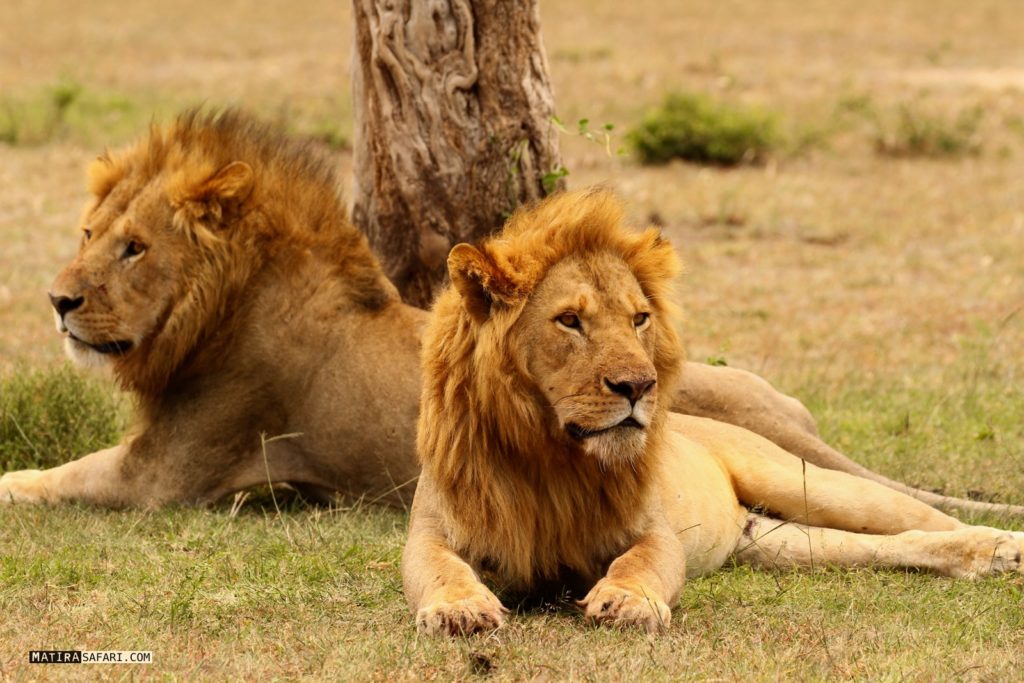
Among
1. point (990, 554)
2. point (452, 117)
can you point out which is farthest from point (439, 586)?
point (452, 117)

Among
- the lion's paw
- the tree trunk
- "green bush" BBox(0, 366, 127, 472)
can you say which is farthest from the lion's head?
the lion's paw

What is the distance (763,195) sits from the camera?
11.6 meters

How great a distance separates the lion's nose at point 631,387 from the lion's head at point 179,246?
1978 mm

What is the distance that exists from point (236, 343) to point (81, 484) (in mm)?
739

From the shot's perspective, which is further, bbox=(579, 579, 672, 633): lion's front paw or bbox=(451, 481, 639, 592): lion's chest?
bbox=(451, 481, 639, 592): lion's chest

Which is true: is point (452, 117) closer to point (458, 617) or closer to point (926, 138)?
point (458, 617)

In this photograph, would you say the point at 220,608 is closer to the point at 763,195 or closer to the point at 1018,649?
the point at 1018,649

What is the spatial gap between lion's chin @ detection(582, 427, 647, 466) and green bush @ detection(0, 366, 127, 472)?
115 inches

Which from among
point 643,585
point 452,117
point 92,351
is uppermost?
point 452,117

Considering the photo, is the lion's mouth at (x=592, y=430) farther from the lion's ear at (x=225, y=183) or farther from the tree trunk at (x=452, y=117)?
the tree trunk at (x=452, y=117)

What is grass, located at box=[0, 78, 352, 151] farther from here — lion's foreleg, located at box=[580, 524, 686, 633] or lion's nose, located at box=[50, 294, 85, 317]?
lion's foreleg, located at box=[580, 524, 686, 633]

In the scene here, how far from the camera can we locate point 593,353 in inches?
151

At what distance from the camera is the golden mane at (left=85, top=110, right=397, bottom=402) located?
535cm

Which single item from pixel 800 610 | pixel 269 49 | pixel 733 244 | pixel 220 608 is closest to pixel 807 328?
pixel 733 244
